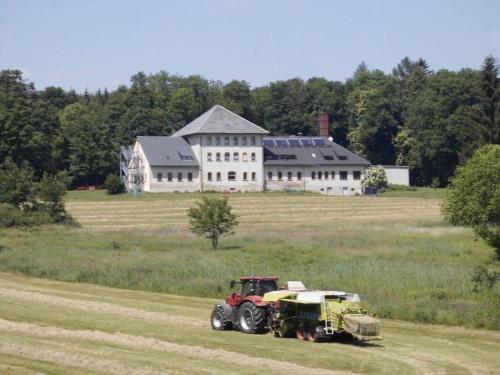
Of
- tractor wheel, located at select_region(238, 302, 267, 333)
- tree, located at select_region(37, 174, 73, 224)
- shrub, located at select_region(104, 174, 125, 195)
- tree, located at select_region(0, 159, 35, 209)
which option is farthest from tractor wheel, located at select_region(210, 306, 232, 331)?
shrub, located at select_region(104, 174, 125, 195)

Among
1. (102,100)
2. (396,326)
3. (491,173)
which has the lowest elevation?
(396,326)

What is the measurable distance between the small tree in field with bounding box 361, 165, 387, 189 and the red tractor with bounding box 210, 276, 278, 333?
9883 centimetres

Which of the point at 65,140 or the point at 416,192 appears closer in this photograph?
the point at 416,192

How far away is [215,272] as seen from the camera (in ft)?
139

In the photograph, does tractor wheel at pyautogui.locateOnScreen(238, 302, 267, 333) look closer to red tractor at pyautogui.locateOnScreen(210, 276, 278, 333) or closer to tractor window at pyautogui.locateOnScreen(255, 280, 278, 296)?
red tractor at pyautogui.locateOnScreen(210, 276, 278, 333)

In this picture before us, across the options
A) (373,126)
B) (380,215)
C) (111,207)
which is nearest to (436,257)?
(380,215)

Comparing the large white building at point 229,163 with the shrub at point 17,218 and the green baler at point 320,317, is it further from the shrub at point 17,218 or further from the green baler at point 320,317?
the green baler at point 320,317

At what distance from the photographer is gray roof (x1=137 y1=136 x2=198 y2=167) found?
4627 inches

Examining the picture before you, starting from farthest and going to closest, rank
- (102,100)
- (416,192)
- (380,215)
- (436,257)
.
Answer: (102,100) → (416,192) → (380,215) → (436,257)

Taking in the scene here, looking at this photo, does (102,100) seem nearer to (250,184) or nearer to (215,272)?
(250,184)

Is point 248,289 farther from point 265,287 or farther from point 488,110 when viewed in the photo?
point 488,110

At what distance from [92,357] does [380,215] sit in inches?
2662

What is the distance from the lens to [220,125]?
125 m

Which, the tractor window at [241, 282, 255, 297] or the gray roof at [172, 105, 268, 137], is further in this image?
the gray roof at [172, 105, 268, 137]
